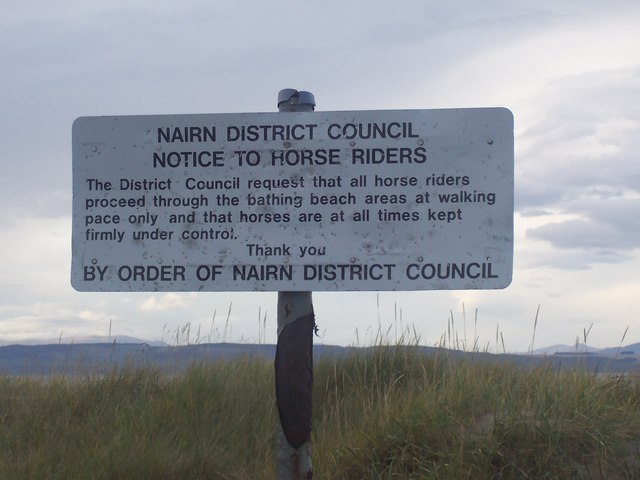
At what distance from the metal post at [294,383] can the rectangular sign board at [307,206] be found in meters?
0.17

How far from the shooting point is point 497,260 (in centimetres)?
430

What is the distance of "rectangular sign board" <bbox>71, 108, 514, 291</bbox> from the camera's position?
4336mm

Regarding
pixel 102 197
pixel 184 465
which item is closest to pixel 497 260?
pixel 102 197

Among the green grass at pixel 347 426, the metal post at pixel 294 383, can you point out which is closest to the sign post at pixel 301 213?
the metal post at pixel 294 383

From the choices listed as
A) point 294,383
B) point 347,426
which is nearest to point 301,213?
point 294,383

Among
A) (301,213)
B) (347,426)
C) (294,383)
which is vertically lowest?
(347,426)

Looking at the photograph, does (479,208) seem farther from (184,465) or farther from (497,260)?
(184,465)

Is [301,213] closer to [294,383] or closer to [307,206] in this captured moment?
[307,206]

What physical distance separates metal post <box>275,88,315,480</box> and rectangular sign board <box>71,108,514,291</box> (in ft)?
0.54

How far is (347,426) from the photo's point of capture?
5.68m

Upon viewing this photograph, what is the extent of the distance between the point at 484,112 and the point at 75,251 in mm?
2480

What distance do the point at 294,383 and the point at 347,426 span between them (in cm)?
144

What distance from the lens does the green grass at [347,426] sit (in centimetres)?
467

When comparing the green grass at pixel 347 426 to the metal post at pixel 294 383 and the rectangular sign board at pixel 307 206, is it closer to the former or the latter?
the metal post at pixel 294 383
